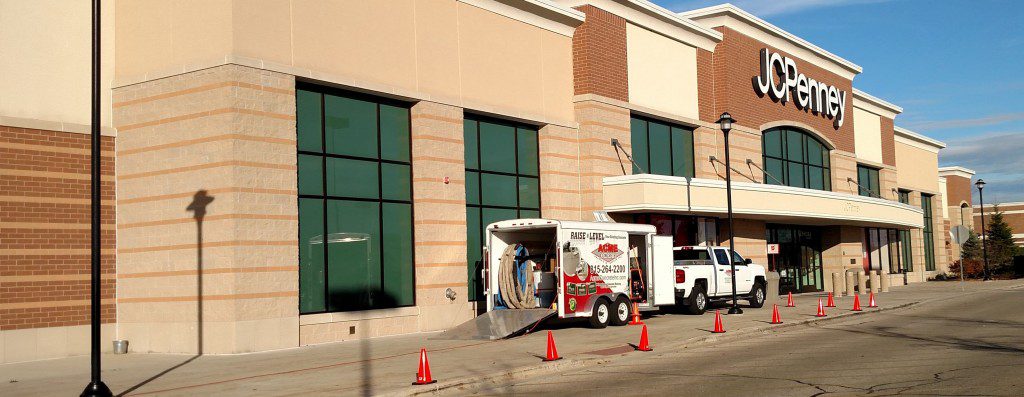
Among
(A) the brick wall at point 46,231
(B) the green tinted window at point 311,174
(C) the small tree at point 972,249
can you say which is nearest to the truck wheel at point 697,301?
(B) the green tinted window at point 311,174

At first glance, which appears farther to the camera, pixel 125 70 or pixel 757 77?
pixel 757 77

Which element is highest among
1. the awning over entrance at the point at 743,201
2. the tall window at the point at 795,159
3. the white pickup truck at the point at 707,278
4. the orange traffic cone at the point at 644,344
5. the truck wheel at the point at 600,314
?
the tall window at the point at 795,159

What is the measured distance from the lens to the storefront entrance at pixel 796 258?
4491cm

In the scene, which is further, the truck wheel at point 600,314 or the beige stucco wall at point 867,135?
the beige stucco wall at point 867,135

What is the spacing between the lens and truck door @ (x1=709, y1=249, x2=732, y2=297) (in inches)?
1206

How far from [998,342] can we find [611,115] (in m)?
15.9

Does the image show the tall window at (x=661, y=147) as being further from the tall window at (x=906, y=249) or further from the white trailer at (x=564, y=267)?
the tall window at (x=906, y=249)

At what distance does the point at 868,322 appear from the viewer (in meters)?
25.7

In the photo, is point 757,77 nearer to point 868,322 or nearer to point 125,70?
point 868,322

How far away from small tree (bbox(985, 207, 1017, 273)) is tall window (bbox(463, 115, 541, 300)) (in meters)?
50.4

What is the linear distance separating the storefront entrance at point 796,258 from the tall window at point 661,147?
831 centimetres

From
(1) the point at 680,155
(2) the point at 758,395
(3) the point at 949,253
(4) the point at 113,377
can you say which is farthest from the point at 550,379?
(3) the point at 949,253

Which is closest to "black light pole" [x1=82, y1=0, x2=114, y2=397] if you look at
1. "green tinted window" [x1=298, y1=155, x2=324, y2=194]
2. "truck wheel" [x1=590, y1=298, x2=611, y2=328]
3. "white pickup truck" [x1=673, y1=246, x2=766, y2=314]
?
"green tinted window" [x1=298, y1=155, x2=324, y2=194]

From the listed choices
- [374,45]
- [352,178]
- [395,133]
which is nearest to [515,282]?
[352,178]
